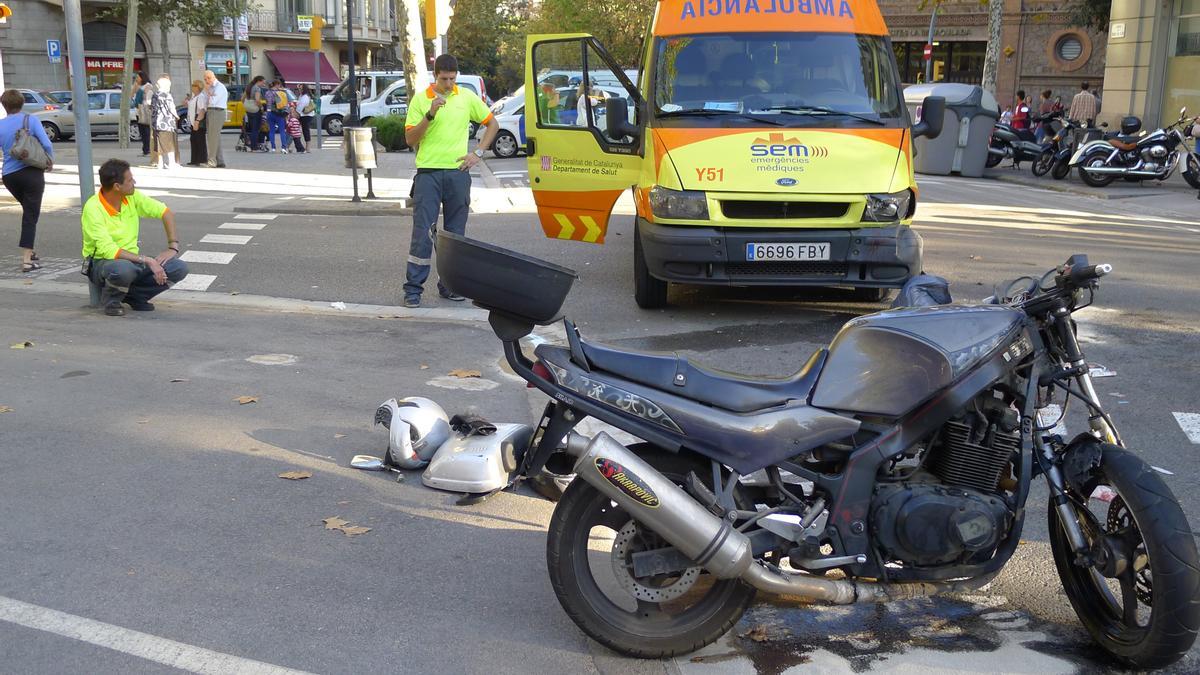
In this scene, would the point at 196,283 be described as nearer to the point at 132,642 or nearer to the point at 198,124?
the point at 132,642

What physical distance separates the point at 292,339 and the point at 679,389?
5.31m

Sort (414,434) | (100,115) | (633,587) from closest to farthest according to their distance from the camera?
(633,587), (414,434), (100,115)

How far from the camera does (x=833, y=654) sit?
3758mm

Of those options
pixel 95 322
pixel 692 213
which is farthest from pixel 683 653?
pixel 95 322

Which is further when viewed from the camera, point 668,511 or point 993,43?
point 993,43

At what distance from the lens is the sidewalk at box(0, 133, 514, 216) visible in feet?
53.8

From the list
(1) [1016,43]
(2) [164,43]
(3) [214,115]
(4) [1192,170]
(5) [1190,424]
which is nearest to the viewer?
(5) [1190,424]

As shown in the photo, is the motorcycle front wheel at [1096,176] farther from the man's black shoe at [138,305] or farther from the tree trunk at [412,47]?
the man's black shoe at [138,305]

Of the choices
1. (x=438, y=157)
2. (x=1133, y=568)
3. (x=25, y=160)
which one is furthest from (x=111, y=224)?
(x=1133, y=568)

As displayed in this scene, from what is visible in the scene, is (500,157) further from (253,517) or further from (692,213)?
(253,517)

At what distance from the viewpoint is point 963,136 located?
2341cm

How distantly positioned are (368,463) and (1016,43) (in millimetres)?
46001

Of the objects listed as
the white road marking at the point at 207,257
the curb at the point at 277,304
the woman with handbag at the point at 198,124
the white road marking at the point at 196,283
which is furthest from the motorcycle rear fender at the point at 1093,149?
the woman with handbag at the point at 198,124

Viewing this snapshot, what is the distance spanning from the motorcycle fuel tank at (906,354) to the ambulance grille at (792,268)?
491 cm
